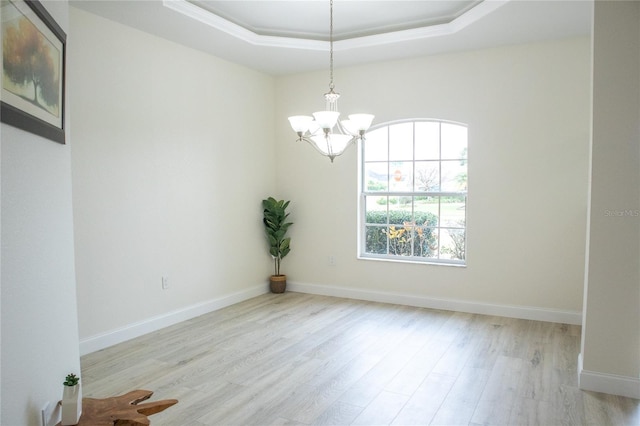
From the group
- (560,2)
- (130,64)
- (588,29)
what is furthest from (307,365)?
(588,29)

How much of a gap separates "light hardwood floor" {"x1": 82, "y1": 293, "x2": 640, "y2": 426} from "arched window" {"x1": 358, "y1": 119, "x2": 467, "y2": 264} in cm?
80

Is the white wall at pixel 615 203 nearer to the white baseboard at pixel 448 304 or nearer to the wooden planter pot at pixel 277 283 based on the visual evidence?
the white baseboard at pixel 448 304

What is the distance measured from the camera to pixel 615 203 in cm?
274

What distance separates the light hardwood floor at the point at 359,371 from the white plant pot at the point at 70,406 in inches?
33.9

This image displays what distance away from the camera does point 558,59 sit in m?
4.20

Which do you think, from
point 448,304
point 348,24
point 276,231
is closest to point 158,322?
point 276,231

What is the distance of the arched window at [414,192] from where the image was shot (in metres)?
4.84

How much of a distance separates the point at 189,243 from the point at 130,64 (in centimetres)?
173

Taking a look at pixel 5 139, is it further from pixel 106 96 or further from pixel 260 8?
pixel 260 8

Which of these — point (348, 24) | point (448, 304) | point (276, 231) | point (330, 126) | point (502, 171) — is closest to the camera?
point (330, 126)

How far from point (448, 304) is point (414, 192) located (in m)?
1.25

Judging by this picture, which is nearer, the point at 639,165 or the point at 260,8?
the point at 639,165

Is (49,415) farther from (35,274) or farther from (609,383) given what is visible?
(609,383)

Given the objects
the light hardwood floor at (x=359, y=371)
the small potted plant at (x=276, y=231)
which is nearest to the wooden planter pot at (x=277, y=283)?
the small potted plant at (x=276, y=231)
